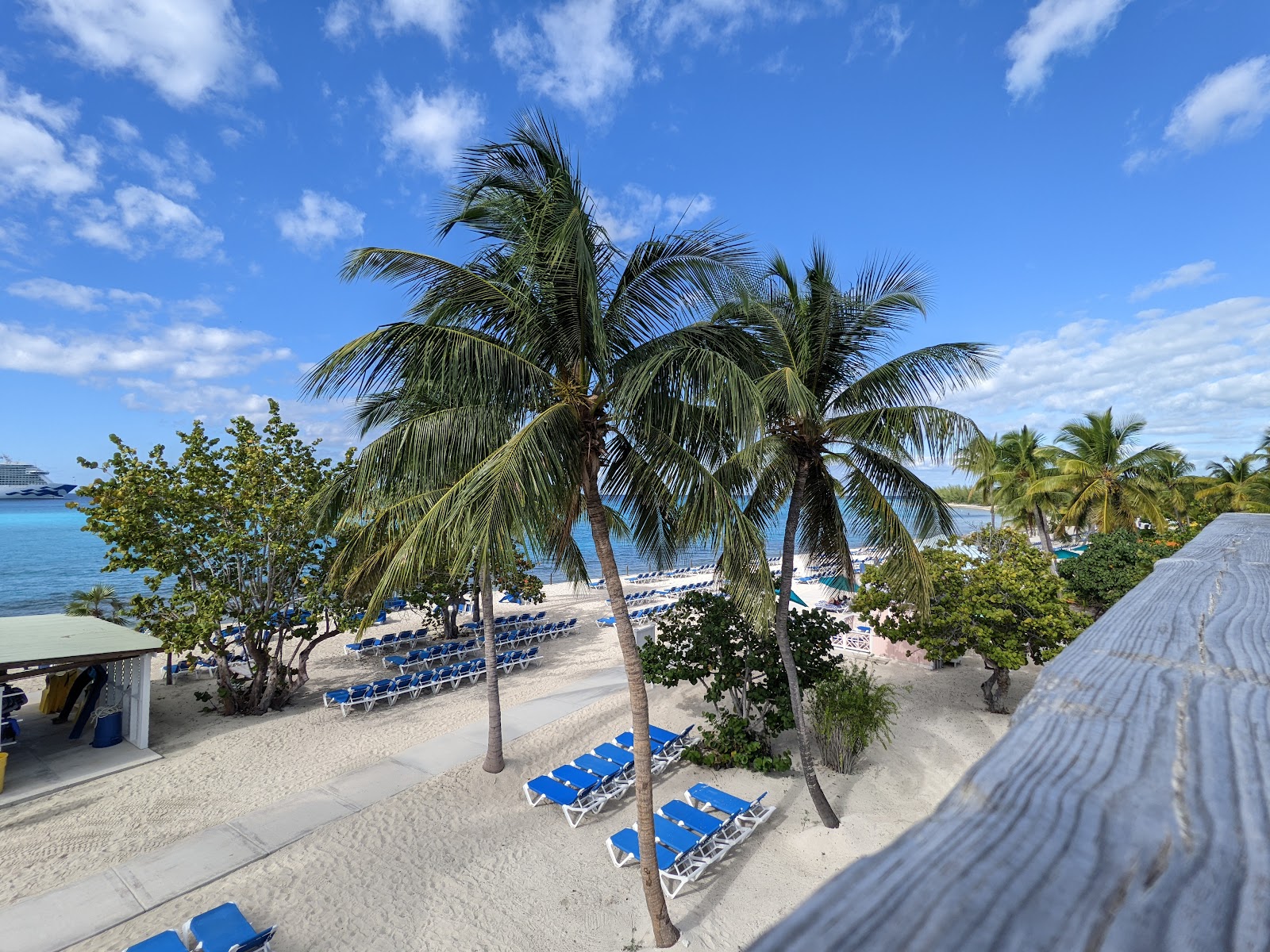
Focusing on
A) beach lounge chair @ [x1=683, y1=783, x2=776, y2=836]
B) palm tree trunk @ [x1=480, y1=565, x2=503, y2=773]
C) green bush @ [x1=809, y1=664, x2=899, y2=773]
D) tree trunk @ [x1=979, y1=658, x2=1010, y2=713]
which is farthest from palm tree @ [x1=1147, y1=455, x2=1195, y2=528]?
palm tree trunk @ [x1=480, y1=565, x2=503, y2=773]

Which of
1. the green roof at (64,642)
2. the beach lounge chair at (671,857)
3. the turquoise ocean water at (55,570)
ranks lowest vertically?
the beach lounge chair at (671,857)

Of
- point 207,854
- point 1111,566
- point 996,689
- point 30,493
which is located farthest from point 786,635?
point 30,493

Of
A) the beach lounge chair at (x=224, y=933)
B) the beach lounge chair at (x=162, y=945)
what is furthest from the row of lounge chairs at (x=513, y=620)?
the beach lounge chair at (x=162, y=945)

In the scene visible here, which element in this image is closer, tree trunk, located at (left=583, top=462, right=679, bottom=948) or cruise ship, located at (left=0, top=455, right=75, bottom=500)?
tree trunk, located at (left=583, top=462, right=679, bottom=948)

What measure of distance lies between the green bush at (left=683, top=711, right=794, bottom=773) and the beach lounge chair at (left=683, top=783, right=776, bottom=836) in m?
0.93

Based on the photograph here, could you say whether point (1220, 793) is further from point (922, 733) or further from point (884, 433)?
point (922, 733)

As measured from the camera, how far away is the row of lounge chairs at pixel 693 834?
7.62m

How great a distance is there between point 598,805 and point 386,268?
8.20m

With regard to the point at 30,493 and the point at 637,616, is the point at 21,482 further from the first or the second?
the point at 637,616

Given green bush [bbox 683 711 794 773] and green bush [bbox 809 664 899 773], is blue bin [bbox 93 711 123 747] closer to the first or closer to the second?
green bush [bbox 683 711 794 773]

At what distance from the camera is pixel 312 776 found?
1023cm

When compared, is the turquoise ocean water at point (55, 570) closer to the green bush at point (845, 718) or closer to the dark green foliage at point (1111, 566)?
the green bush at point (845, 718)

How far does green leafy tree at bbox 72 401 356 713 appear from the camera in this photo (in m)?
12.0

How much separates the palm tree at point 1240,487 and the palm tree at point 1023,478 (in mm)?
6224
